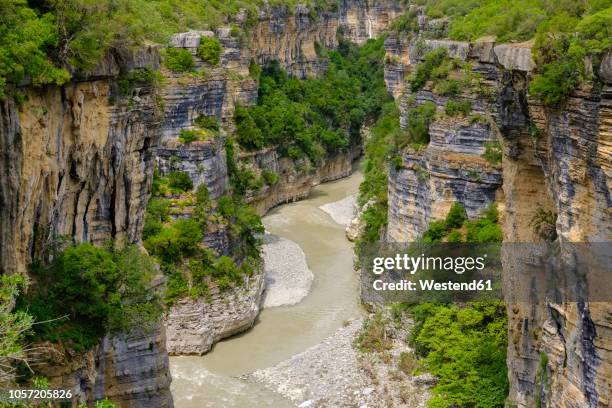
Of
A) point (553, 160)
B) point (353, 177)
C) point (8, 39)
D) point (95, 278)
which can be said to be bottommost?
point (353, 177)

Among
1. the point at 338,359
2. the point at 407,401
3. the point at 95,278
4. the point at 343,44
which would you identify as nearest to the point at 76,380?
the point at 95,278

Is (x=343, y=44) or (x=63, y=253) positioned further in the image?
(x=343, y=44)

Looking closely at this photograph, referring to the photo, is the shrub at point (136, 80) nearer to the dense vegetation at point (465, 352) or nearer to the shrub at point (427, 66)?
the dense vegetation at point (465, 352)

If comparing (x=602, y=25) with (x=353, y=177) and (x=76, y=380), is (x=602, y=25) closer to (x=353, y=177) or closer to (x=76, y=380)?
(x=76, y=380)

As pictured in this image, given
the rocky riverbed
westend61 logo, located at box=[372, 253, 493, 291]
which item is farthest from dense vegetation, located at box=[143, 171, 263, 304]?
westend61 logo, located at box=[372, 253, 493, 291]

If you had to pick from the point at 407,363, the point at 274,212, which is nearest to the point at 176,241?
the point at 407,363

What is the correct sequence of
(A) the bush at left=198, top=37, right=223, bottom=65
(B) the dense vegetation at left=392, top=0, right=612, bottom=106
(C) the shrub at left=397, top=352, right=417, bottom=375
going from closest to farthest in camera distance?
(B) the dense vegetation at left=392, top=0, right=612, bottom=106 → (C) the shrub at left=397, top=352, right=417, bottom=375 → (A) the bush at left=198, top=37, right=223, bottom=65

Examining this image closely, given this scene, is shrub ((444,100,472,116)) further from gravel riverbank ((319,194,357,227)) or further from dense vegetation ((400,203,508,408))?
gravel riverbank ((319,194,357,227))

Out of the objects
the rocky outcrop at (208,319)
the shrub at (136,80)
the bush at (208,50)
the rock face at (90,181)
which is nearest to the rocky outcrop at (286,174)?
the bush at (208,50)
